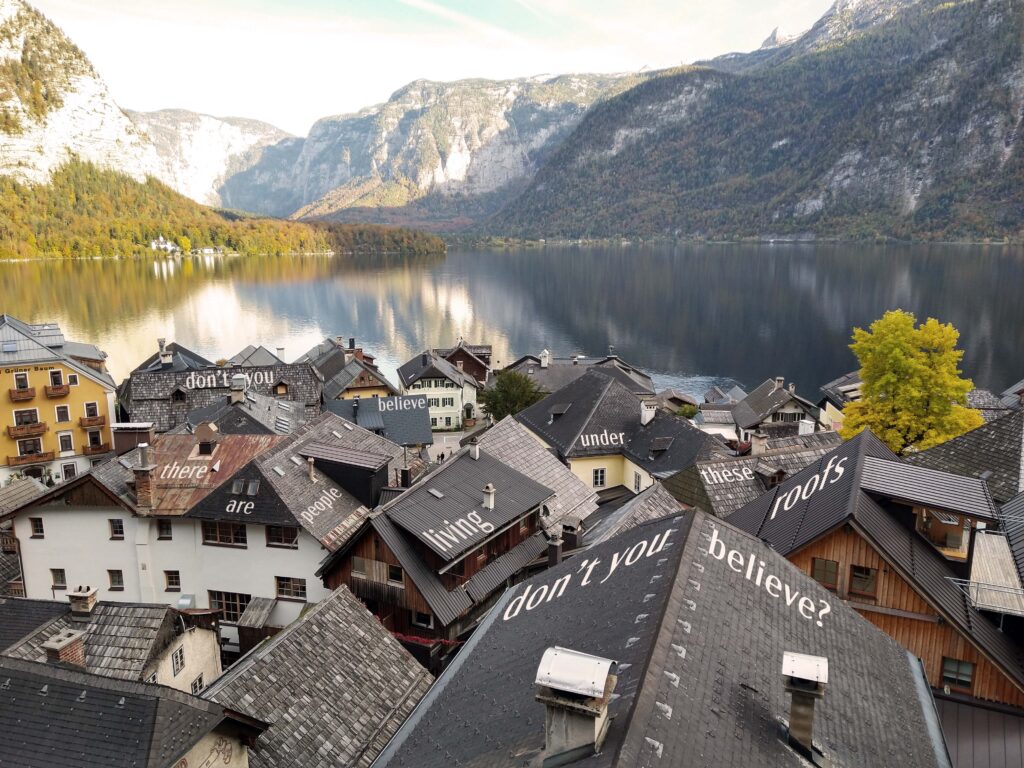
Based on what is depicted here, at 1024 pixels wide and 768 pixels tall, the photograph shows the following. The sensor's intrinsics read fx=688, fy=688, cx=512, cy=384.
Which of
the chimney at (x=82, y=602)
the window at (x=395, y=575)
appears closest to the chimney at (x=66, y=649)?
the chimney at (x=82, y=602)

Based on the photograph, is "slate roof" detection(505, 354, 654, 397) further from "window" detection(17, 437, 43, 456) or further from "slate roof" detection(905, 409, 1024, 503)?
"window" detection(17, 437, 43, 456)

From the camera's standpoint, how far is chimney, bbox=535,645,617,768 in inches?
308

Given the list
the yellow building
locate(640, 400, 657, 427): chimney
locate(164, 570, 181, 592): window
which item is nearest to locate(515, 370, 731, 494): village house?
locate(640, 400, 657, 427): chimney

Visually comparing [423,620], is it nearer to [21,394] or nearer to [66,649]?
[66,649]

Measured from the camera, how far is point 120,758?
460 inches

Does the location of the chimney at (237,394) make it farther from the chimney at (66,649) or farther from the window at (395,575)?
the chimney at (66,649)

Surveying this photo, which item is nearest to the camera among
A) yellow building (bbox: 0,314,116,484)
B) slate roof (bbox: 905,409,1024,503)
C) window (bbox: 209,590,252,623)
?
slate roof (bbox: 905,409,1024,503)

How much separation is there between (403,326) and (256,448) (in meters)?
113

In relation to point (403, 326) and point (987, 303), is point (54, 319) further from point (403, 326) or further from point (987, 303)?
point (987, 303)

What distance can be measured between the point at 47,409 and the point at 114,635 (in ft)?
137

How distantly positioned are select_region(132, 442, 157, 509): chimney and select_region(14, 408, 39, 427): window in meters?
28.9

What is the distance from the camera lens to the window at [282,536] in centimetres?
2797

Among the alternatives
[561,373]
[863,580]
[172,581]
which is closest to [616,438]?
[863,580]

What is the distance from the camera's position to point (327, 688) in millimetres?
16953
